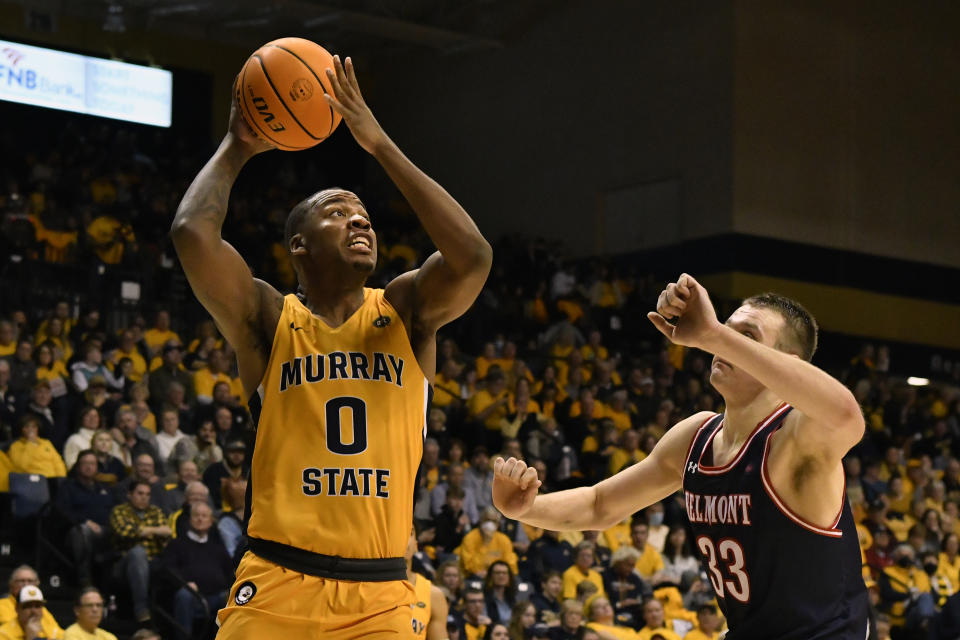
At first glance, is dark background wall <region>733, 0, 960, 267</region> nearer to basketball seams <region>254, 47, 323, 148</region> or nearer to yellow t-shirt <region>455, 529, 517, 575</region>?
yellow t-shirt <region>455, 529, 517, 575</region>

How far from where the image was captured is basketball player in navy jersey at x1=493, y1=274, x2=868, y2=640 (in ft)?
11.4

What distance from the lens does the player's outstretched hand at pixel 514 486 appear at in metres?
4.12

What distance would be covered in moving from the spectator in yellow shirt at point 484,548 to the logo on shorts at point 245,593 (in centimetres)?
841

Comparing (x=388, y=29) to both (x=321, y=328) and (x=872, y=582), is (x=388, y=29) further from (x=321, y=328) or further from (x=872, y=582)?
(x=321, y=328)

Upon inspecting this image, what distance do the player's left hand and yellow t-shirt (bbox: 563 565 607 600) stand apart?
29.1 feet

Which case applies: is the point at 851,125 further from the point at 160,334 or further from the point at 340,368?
the point at 340,368

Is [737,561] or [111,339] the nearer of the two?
[737,561]

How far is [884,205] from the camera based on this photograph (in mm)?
21812

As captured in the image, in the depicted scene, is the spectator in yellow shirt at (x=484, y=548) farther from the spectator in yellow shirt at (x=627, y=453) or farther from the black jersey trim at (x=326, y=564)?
the black jersey trim at (x=326, y=564)

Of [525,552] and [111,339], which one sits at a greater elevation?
[111,339]

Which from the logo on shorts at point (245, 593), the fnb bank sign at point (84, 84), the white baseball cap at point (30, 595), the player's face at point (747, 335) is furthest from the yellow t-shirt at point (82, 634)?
the fnb bank sign at point (84, 84)

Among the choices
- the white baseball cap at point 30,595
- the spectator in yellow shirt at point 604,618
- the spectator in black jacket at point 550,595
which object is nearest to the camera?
the white baseball cap at point 30,595

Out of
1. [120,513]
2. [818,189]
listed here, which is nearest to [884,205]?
[818,189]

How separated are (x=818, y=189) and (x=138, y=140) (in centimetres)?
1057
